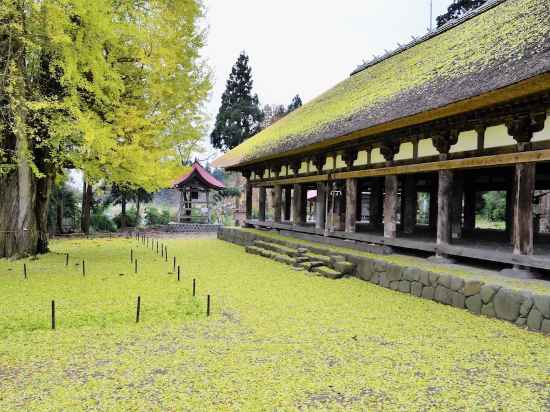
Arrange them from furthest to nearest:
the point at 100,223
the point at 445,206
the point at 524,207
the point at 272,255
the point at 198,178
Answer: the point at 198,178 → the point at 100,223 → the point at 272,255 → the point at 445,206 → the point at 524,207

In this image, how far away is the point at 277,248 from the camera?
12734 mm

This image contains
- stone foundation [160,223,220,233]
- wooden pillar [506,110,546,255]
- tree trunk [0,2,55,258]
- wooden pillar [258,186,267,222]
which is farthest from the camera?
stone foundation [160,223,220,233]

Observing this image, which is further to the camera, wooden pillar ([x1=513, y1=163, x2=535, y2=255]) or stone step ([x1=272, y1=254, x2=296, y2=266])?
stone step ([x1=272, y1=254, x2=296, y2=266])

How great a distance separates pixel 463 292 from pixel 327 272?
11.4 feet

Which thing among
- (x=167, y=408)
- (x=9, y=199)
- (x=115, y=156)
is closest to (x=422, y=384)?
(x=167, y=408)

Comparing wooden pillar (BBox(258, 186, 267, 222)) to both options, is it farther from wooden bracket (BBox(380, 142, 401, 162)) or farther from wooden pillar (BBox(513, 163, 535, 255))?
wooden pillar (BBox(513, 163, 535, 255))

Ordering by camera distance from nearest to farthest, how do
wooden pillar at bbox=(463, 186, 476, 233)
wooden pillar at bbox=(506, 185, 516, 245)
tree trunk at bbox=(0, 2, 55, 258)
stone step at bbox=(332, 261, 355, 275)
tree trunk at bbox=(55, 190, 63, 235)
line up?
tree trunk at bbox=(0, 2, 55, 258) < stone step at bbox=(332, 261, 355, 275) < wooden pillar at bbox=(506, 185, 516, 245) < wooden pillar at bbox=(463, 186, 476, 233) < tree trunk at bbox=(55, 190, 63, 235)

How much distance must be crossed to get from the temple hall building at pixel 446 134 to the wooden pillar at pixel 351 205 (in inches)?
1.2

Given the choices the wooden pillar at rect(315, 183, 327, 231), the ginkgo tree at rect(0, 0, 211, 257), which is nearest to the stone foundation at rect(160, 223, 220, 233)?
the ginkgo tree at rect(0, 0, 211, 257)

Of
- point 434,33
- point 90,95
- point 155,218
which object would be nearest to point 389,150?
point 434,33

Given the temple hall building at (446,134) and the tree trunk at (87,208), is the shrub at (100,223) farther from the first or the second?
the temple hall building at (446,134)

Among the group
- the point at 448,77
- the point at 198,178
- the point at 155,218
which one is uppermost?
the point at 448,77

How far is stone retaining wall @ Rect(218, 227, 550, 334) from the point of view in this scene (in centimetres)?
547

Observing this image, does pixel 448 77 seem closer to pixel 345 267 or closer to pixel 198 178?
pixel 345 267
